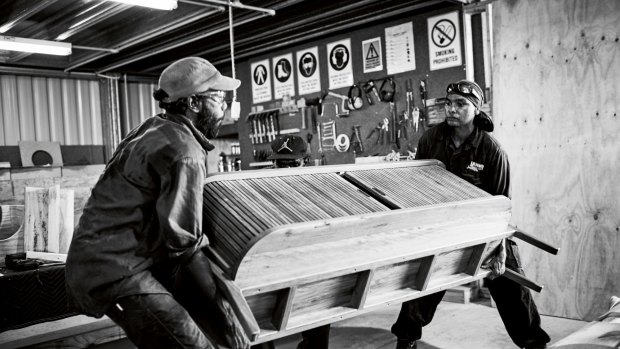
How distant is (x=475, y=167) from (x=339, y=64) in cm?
398

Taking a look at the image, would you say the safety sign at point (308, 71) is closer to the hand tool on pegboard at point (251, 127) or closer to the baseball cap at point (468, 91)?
the hand tool on pegboard at point (251, 127)

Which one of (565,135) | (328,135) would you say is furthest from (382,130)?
(565,135)

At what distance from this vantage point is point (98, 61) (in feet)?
29.4

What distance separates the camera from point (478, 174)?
3516 mm

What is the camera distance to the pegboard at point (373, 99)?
6172mm

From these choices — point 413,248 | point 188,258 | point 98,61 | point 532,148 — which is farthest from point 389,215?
point 98,61

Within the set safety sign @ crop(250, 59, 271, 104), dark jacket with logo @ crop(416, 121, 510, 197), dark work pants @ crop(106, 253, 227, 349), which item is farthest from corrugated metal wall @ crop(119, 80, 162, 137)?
dark work pants @ crop(106, 253, 227, 349)

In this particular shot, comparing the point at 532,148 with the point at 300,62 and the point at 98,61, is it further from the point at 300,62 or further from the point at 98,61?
the point at 98,61

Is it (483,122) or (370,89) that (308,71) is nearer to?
(370,89)

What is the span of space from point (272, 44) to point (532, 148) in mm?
4390

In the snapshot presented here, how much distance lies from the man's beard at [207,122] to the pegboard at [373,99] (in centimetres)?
420

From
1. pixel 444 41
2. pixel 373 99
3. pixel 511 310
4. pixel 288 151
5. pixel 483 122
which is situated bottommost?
pixel 511 310

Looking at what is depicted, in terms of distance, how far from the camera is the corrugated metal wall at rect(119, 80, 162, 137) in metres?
9.81

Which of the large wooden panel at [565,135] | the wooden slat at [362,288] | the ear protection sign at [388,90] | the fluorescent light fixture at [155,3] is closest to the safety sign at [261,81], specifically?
the ear protection sign at [388,90]
